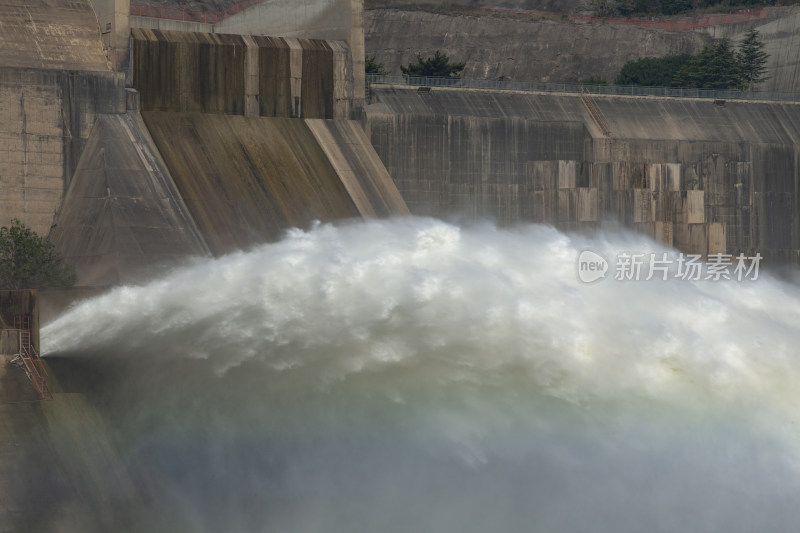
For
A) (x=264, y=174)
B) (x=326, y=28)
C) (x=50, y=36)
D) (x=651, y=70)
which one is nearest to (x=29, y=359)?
(x=264, y=174)

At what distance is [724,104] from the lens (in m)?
67.9

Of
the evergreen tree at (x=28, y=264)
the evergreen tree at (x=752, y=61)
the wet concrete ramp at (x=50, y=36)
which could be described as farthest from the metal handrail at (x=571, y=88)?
the evergreen tree at (x=28, y=264)

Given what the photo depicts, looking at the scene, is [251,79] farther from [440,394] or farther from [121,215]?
[440,394]

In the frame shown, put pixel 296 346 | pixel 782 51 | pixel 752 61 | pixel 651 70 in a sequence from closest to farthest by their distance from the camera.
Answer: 1. pixel 296 346
2. pixel 782 51
3. pixel 752 61
4. pixel 651 70

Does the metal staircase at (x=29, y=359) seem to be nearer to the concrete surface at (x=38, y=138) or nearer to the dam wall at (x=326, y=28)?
the concrete surface at (x=38, y=138)

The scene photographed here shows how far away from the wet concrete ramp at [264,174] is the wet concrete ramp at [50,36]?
11.9ft

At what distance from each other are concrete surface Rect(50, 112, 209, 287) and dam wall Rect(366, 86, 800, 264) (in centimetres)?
1261

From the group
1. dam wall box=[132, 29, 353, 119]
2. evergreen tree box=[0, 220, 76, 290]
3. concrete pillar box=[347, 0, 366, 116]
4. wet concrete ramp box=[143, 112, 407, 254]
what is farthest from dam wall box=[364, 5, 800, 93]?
evergreen tree box=[0, 220, 76, 290]

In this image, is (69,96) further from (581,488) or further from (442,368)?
(581,488)

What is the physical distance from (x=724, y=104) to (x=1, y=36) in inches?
1485

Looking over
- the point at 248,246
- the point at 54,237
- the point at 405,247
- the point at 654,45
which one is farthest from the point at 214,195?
the point at 654,45

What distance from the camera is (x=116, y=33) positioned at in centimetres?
5325

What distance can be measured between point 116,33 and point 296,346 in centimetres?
2648

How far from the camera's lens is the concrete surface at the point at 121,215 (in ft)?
150
